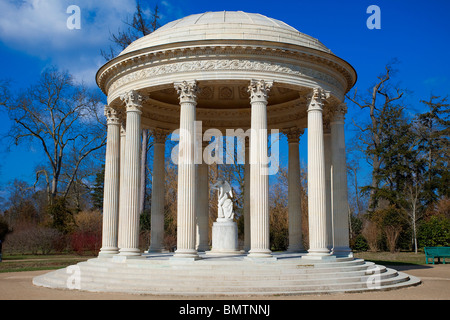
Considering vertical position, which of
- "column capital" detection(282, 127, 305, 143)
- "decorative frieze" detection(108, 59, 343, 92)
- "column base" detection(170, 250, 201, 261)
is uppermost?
"decorative frieze" detection(108, 59, 343, 92)

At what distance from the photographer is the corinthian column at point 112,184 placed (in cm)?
3625

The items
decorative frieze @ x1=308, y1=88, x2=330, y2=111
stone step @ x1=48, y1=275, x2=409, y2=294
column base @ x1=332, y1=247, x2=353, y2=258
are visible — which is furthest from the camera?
column base @ x1=332, y1=247, x2=353, y2=258

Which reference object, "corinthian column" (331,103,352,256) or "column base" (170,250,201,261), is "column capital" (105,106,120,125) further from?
"corinthian column" (331,103,352,256)

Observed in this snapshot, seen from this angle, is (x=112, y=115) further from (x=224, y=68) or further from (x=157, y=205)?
(x=224, y=68)

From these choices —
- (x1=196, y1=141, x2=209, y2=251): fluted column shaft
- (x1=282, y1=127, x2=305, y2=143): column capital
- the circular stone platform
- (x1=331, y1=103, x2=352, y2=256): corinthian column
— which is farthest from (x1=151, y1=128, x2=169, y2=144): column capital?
(x1=331, y1=103, x2=352, y2=256): corinthian column

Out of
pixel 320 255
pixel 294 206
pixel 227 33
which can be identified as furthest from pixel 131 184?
pixel 294 206

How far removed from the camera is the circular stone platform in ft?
81.9

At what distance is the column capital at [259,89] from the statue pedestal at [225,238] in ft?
37.9

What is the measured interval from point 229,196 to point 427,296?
1866cm

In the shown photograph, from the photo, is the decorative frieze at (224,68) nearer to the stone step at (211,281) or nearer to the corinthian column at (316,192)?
the corinthian column at (316,192)

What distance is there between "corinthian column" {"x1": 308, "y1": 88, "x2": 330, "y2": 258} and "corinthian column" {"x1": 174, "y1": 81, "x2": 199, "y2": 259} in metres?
8.54

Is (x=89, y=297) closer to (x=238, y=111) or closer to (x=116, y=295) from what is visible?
(x=116, y=295)

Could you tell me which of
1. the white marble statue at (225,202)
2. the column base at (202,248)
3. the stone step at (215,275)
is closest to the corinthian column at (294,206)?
the white marble statue at (225,202)

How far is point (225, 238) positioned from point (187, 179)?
8596 millimetres
